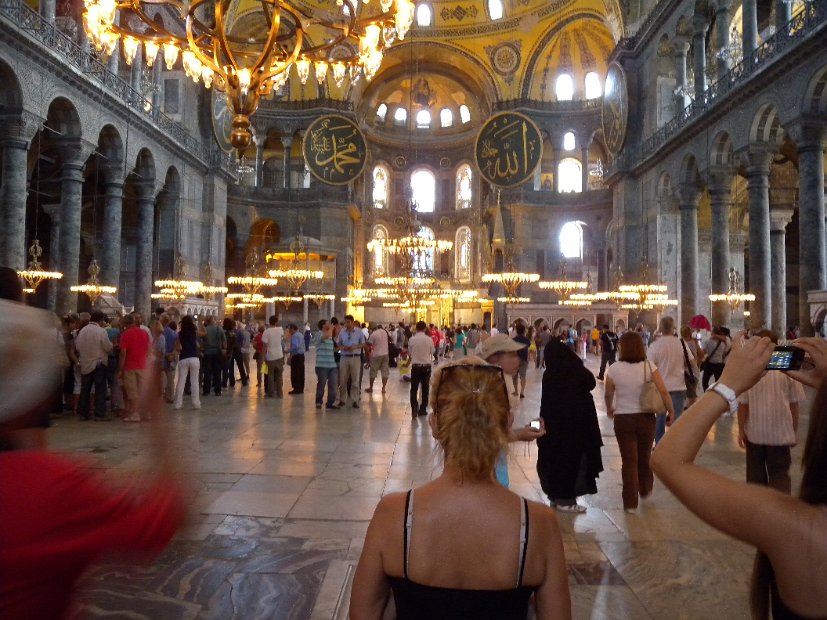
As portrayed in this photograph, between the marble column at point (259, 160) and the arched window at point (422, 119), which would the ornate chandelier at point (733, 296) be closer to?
the marble column at point (259, 160)

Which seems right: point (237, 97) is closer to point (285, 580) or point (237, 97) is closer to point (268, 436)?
point (268, 436)

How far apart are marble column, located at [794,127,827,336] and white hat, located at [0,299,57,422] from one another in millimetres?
14613

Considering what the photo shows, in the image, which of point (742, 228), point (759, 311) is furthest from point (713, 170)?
point (742, 228)

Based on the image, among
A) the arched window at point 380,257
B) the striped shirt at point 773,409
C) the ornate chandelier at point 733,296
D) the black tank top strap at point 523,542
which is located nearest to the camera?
the black tank top strap at point 523,542

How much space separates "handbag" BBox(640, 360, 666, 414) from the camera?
14.7 ft

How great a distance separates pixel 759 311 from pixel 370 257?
75.4ft

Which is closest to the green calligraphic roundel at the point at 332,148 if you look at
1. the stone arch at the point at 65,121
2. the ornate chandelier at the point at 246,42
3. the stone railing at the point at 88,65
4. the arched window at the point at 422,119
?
the stone railing at the point at 88,65

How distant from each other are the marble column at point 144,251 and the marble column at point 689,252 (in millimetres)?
16259

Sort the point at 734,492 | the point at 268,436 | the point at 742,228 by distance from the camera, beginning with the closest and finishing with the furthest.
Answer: the point at 734,492 → the point at 268,436 → the point at 742,228

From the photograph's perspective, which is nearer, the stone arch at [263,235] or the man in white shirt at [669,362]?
the man in white shirt at [669,362]

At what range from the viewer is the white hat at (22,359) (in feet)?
3.49

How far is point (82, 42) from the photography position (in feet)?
50.7

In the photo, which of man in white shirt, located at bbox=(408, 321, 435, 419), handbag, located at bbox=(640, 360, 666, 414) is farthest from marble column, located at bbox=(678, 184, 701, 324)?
handbag, located at bbox=(640, 360, 666, 414)

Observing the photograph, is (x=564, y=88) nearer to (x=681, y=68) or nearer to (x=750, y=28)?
(x=681, y=68)
